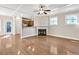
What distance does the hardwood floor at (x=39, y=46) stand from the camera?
214 cm

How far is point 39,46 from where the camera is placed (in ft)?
7.59

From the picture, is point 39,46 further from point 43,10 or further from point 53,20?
point 43,10

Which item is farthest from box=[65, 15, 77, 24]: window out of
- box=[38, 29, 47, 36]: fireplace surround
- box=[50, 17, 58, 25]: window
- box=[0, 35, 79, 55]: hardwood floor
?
box=[38, 29, 47, 36]: fireplace surround

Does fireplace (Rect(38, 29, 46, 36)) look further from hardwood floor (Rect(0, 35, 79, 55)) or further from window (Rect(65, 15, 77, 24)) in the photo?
window (Rect(65, 15, 77, 24))

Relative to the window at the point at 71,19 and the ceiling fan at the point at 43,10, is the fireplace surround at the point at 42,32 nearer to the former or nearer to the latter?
the ceiling fan at the point at 43,10

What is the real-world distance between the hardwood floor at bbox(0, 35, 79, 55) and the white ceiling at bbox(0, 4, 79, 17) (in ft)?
1.79

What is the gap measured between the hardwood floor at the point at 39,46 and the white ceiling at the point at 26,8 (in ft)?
1.79

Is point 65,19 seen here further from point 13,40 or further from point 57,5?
point 13,40

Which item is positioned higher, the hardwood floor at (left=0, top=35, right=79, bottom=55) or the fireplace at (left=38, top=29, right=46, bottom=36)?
the fireplace at (left=38, top=29, right=46, bottom=36)

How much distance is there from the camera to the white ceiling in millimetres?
2035

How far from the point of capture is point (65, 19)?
85.9 inches

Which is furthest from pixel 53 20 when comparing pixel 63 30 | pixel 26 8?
pixel 26 8

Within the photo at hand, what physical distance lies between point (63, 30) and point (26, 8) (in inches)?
37.8
